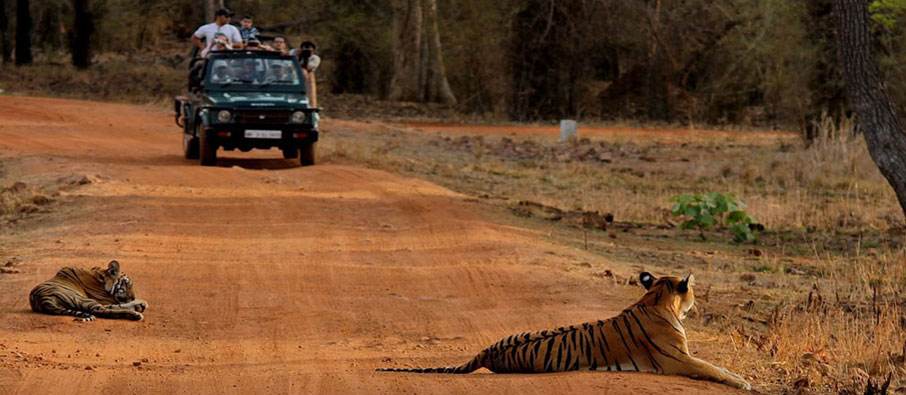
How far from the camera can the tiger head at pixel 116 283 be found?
33.6 ft

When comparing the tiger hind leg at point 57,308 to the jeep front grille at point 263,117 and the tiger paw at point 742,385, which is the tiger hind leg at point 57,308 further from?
the jeep front grille at point 263,117

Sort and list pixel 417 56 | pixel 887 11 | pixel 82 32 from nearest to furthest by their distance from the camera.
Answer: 1. pixel 887 11
2. pixel 417 56
3. pixel 82 32

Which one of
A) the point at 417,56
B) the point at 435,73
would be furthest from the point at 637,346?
the point at 435,73

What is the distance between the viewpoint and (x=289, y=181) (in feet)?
62.2

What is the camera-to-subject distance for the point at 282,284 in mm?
11922

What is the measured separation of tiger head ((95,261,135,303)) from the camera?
10250 mm

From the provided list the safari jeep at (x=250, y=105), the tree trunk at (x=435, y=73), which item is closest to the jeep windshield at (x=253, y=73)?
the safari jeep at (x=250, y=105)

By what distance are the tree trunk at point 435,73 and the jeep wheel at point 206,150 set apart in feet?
72.2

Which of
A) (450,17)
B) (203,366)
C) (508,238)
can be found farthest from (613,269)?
(450,17)

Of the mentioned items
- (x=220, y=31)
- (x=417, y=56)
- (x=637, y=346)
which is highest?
(x=220, y=31)

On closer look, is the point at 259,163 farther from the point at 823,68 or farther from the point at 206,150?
the point at 823,68

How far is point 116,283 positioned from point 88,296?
0.26 m

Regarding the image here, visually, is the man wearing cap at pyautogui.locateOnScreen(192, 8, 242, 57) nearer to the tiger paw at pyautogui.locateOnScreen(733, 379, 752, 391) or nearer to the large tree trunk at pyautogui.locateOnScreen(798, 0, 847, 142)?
the large tree trunk at pyautogui.locateOnScreen(798, 0, 847, 142)

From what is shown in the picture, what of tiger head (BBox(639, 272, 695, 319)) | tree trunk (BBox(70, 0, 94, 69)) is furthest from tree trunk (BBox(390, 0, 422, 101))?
tiger head (BBox(639, 272, 695, 319))
